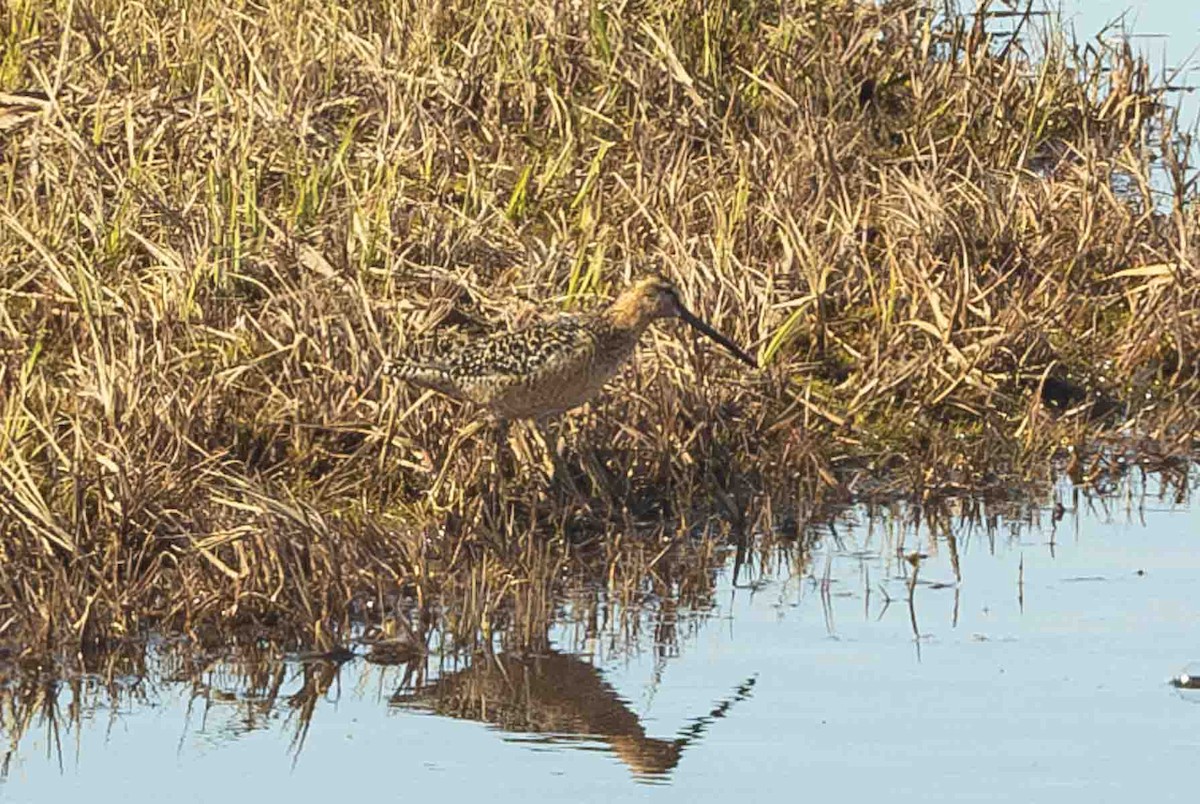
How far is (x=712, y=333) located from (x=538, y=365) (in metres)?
0.83

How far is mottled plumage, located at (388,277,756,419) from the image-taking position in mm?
7246

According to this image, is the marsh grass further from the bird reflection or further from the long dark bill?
the bird reflection

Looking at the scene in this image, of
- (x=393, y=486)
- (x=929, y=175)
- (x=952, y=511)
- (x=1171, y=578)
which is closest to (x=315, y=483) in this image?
(x=393, y=486)

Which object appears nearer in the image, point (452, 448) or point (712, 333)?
point (452, 448)

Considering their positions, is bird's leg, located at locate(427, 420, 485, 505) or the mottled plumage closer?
the mottled plumage

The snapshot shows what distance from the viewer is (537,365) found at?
725 centimetres

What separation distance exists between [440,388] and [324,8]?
344 centimetres

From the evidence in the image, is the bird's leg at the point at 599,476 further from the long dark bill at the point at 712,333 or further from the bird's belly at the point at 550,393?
the long dark bill at the point at 712,333

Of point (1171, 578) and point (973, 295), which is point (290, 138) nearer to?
point (973, 295)

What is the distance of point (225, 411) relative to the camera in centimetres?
756

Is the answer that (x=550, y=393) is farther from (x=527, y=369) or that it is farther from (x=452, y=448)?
(x=452, y=448)

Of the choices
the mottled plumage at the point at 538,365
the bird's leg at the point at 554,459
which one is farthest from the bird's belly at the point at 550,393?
the bird's leg at the point at 554,459

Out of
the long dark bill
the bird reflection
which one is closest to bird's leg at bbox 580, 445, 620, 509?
the long dark bill

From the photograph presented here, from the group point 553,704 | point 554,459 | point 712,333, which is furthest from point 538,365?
point 553,704
